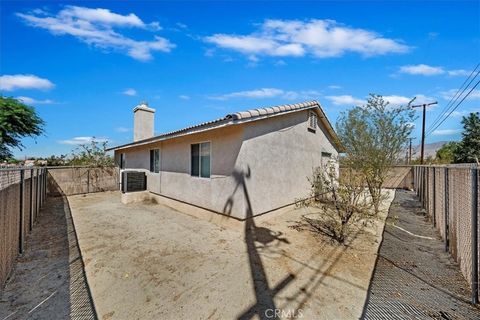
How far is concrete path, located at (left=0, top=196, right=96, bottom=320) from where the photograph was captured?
2.85 meters

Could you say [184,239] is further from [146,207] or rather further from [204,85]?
[204,85]

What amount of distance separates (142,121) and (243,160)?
33.5 feet

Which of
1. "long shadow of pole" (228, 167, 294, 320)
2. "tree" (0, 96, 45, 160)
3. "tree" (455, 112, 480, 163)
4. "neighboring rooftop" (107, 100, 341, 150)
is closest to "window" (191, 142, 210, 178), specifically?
"neighboring rooftop" (107, 100, 341, 150)

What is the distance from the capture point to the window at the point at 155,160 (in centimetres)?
991

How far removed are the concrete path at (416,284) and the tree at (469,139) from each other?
20.4 metres

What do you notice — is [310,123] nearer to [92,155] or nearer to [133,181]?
[133,181]

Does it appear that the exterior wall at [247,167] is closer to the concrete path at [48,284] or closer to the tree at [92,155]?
the concrete path at [48,284]

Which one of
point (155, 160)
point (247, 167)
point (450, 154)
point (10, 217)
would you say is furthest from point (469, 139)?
point (10, 217)

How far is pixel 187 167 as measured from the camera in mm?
7777

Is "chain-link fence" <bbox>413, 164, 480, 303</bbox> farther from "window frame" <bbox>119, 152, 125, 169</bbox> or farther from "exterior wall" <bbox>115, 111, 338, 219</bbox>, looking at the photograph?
"window frame" <bbox>119, 152, 125, 169</bbox>

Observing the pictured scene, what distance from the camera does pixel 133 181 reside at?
991cm

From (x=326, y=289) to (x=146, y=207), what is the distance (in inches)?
295

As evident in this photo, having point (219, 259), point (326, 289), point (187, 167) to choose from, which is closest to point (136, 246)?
point (219, 259)

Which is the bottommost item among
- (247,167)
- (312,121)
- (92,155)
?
(247,167)
